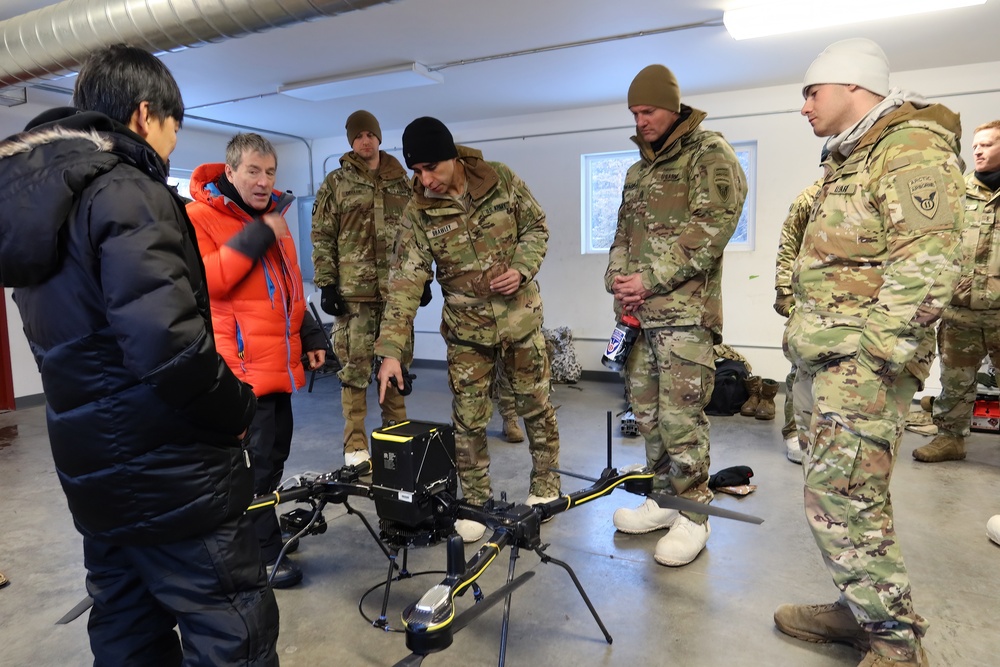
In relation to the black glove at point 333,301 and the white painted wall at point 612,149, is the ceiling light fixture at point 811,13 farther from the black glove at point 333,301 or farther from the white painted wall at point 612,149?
the black glove at point 333,301

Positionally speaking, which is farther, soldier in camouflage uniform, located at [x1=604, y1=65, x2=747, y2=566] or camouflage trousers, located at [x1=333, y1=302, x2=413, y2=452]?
camouflage trousers, located at [x1=333, y1=302, x2=413, y2=452]

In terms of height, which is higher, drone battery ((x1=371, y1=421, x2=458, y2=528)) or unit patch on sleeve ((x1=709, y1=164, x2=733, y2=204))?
unit patch on sleeve ((x1=709, y1=164, x2=733, y2=204))

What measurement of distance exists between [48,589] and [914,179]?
11.3 ft

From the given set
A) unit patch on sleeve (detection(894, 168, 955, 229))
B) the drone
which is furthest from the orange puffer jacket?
unit patch on sleeve (detection(894, 168, 955, 229))

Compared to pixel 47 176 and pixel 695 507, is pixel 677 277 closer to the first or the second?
pixel 695 507

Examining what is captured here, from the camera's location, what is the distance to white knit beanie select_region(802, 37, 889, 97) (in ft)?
5.98

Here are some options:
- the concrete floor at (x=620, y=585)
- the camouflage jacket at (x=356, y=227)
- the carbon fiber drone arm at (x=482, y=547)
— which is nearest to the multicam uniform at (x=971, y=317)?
the concrete floor at (x=620, y=585)

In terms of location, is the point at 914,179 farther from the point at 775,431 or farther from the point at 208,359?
the point at 775,431

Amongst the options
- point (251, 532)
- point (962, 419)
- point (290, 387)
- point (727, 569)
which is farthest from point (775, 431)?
point (251, 532)

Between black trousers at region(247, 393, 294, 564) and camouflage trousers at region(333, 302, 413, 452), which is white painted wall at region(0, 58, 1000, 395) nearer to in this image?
camouflage trousers at region(333, 302, 413, 452)

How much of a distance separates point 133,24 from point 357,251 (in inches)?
62.1

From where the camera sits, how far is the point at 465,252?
109 inches

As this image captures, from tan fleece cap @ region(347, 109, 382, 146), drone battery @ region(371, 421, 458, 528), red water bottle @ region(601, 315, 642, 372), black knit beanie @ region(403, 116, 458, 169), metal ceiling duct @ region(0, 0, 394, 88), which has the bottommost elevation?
drone battery @ region(371, 421, 458, 528)

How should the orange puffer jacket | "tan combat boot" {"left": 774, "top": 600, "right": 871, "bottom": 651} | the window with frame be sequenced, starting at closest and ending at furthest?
"tan combat boot" {"left": 774, "top": 600, "right": 871, "bottom": 651}
the orange puffer jacket
the window with frame
